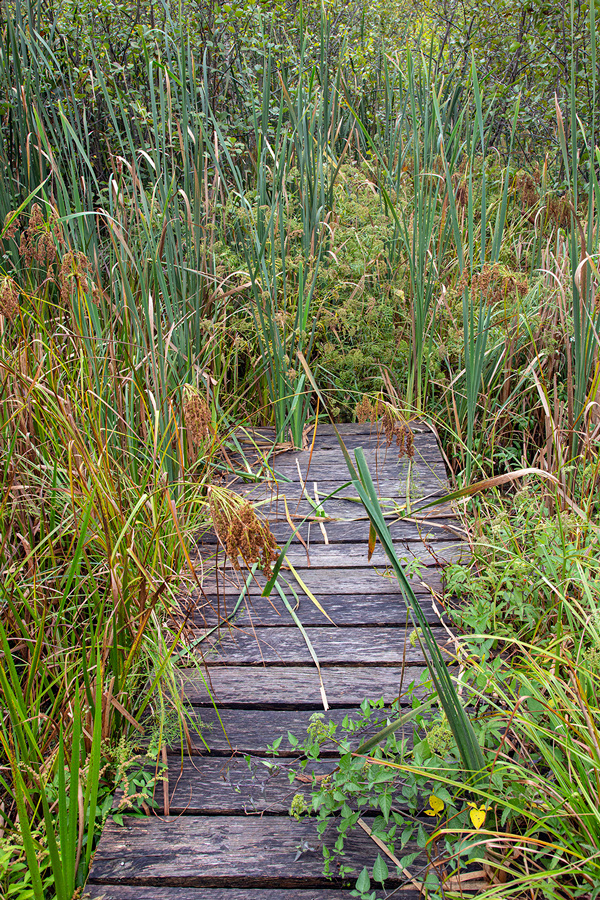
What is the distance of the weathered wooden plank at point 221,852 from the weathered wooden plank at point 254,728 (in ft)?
0.51

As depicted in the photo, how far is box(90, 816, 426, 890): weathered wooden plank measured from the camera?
1.09 m

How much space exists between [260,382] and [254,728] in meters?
1.82

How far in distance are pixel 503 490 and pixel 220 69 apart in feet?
9.94

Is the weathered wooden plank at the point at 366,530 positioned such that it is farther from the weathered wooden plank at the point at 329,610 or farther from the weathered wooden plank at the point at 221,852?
the weathered wooden plank at the point at 221,852

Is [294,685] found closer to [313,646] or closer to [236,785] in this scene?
[313,646]

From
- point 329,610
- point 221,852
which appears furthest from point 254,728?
point 329,610

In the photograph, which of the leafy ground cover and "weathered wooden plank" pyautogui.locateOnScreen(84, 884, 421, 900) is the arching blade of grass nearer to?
the leafy ground cover

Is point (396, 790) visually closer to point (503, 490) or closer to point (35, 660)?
point (35, 660)

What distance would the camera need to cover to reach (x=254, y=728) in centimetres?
140

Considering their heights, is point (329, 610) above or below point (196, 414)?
below

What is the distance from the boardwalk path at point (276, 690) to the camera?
1099 mm

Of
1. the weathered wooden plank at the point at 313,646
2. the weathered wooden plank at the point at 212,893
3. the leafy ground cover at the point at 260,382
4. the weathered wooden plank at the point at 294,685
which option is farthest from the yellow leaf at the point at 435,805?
the weathered wooden plank at the point at 313,646

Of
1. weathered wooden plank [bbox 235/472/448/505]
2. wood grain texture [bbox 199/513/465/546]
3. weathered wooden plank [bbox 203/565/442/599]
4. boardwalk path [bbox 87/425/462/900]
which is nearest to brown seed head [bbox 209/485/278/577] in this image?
boardwalk path [bbox 87/425/462/900]

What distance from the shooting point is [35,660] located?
1.32 meters
